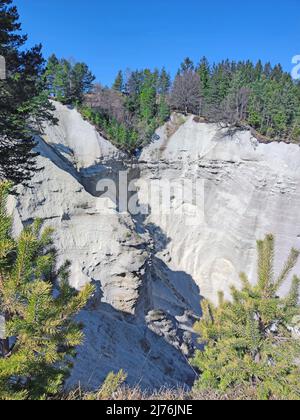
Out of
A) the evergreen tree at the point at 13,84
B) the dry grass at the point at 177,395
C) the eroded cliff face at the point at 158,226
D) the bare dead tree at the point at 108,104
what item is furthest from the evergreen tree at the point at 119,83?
the dry grass at the point at 177,395

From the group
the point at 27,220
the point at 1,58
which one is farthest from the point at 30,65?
the point at 27,220

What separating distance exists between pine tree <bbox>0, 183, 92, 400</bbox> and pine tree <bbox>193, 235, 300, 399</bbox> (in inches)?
126

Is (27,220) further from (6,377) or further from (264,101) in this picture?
(264,101)

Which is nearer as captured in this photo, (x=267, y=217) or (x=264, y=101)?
(x=267, y=217)

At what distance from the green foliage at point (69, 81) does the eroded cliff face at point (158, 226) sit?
4354 mm

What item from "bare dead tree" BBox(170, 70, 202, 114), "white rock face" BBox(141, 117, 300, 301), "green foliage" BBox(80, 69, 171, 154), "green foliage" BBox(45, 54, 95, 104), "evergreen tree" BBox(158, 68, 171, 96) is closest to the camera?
"white rock face" BBox(141, 117, 300, 301)

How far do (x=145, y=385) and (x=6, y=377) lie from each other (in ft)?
29.7

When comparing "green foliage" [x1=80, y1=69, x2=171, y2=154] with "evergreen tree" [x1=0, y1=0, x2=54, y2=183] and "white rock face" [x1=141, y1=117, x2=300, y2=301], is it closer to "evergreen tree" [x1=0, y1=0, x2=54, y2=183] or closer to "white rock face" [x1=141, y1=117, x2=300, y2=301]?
"white rock face" [x1=141, y1=117, x2=300, y2=301]

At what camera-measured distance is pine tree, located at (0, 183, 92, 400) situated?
3281 millimetres

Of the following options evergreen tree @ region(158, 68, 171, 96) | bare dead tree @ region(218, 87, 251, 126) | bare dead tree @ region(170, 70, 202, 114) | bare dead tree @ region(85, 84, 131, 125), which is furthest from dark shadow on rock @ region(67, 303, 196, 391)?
evergreen tree @ region(158, 68, 171, 96)

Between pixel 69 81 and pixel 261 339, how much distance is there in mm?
46438

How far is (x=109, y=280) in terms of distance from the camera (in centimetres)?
1883

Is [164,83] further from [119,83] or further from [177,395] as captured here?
[177,395]

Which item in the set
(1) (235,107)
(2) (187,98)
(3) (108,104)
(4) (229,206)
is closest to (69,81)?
(3) (108,104)
